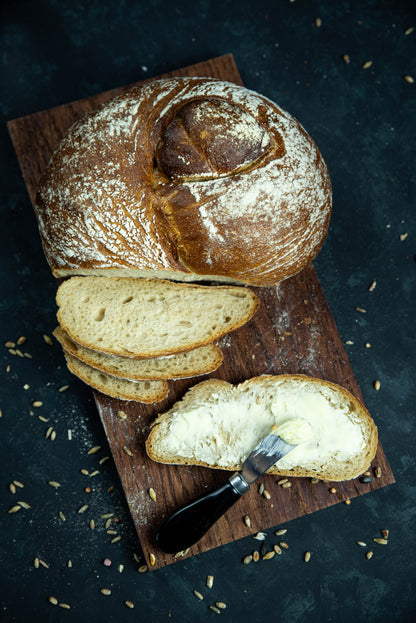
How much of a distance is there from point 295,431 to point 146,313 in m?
0.82

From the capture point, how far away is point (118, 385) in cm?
233

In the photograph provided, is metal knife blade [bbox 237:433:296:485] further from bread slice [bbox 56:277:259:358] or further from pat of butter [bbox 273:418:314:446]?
bread slice [bbox 56:277:259:358]

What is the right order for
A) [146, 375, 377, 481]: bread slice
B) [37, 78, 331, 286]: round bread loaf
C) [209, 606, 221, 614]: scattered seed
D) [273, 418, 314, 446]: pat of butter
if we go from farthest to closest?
[209, 606, 221, 614]: scattered seed, [146, 375, 377, 481]: bread slice, [273, 418, 314, 446]: pat of butter, [37, 78, 331, 286]: round bread loaf

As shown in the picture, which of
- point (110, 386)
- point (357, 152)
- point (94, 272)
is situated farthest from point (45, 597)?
point (357, 152)

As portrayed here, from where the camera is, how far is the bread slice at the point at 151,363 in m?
2.27

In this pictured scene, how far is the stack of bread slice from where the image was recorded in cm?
224

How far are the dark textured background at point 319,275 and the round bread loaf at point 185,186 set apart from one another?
601 mm

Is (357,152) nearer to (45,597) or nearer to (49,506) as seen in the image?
(49,506)

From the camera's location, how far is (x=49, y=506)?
98.7 inches

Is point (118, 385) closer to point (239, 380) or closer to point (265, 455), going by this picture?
point (239, 380)

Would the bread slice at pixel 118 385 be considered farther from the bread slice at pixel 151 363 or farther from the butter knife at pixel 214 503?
the butter knife at pixel 214 503

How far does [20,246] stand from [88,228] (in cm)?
75

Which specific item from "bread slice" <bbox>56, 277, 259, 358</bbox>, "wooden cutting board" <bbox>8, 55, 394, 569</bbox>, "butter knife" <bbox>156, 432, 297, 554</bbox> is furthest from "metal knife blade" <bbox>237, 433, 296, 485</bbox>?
"bread slice" <bbox>56, 277, 259, 358</bbox>

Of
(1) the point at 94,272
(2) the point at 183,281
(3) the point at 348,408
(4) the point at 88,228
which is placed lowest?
(3) the point at 348,408
